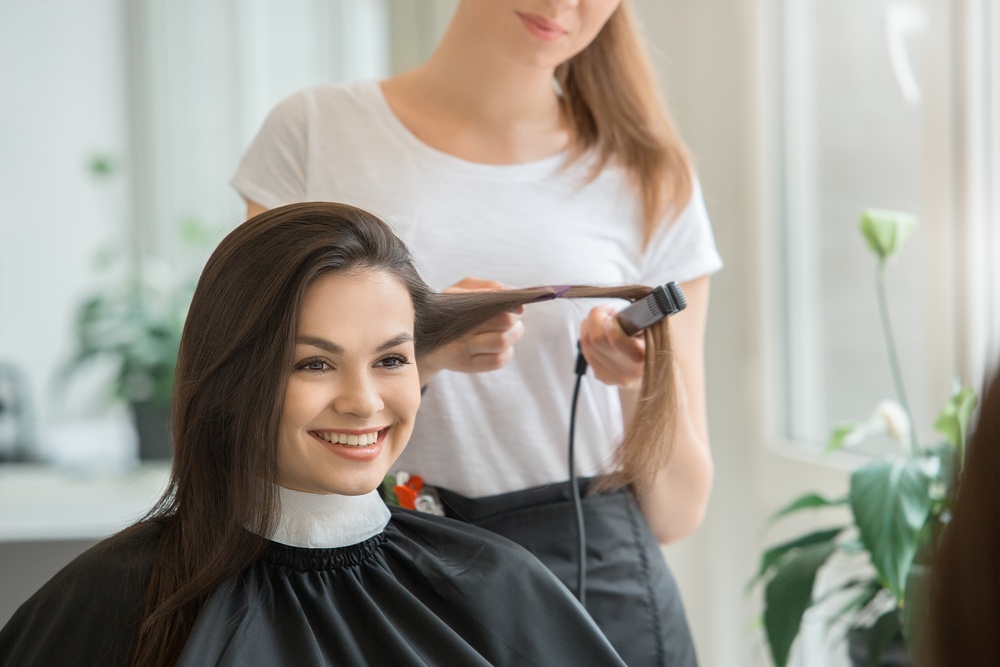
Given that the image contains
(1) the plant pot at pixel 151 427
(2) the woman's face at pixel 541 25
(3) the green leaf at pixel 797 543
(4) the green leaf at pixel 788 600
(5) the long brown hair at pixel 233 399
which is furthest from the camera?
(1) the plant pot at pixel 151 427

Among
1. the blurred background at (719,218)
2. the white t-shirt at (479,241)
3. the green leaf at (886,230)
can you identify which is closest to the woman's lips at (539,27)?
the white t-shirt at (479,241)

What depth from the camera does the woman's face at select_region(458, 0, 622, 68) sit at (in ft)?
3.21

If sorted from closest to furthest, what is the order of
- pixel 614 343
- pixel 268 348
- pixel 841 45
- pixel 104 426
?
1. pixel 268 348
2. pixel 614 343
3. pixel 841 45
4. pixel 104 426

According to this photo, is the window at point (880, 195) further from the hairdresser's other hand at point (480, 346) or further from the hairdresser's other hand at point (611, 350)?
the hairdresser's other hand at point (480, 346)

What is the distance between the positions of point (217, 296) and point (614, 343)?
33cm

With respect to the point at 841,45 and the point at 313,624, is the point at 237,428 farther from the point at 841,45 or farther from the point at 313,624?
the point at 841,45

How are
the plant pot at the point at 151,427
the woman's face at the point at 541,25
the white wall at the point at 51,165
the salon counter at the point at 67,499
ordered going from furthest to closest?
the white wall at the point at 51,165 < the plant pot at the point at 151,427 < the salon counter at the point at 67,499 < the woman's face at the point at 541,25

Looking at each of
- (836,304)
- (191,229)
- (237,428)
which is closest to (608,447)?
(237,428)

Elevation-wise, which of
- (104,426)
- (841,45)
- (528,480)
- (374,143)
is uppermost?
(841,45)

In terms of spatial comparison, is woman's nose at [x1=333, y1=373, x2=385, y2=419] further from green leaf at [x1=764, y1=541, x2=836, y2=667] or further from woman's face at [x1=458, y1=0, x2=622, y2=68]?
green leaf at [x1=764, y1=541, x2=836, y2=667]

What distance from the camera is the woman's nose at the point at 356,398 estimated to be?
2.56ft

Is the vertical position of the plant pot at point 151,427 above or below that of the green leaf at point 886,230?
below

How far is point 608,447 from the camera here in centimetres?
104

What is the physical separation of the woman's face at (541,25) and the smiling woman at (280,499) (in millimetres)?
262
